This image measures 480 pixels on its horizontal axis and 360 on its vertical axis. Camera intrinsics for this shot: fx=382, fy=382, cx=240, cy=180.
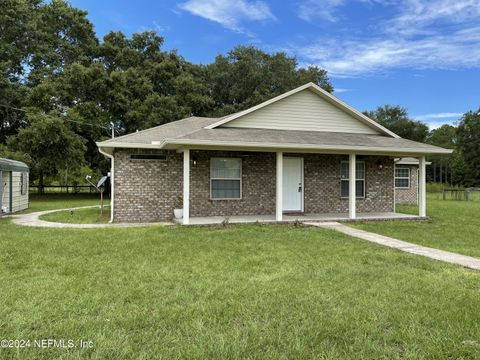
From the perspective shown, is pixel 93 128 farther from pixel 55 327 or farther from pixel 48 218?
pixel 55 327

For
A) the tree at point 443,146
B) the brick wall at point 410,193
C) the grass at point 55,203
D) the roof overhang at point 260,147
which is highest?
the tree at point 443,146

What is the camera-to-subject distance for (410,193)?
20.4 m

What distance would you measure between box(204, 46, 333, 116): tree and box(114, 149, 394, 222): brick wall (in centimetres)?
1750

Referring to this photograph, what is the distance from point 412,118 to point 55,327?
56962 mm

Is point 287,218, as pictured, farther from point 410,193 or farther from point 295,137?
point 410,193

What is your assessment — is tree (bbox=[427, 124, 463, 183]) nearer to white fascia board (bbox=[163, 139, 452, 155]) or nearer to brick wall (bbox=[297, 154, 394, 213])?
brick wall (bbox=[297, 154, 394, 213])

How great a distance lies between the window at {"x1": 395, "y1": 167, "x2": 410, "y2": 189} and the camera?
66.7ft

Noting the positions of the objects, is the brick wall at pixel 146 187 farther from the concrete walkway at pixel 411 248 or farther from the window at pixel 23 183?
the window at pixel 23 183

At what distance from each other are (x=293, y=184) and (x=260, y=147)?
2.73m

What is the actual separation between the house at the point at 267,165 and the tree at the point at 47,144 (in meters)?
10.1

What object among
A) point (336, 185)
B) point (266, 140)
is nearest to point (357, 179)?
point (336, 185)

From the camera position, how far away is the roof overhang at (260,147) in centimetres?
1045

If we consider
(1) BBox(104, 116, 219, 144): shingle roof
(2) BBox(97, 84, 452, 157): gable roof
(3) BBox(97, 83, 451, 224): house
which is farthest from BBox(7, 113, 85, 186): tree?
(2) BBox(97, 84, 452, 157): gable roof

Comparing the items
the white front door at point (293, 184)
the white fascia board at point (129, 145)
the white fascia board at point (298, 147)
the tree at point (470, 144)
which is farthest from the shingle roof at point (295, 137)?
the tree at point (470, 144)
